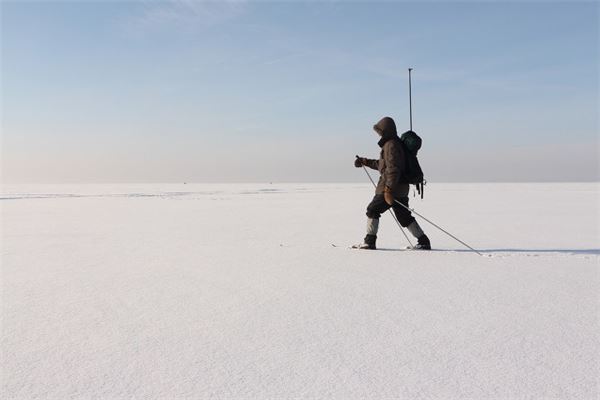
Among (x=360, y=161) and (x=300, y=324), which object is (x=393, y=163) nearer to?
(x=360, y=161)

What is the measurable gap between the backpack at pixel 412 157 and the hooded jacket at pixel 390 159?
0.22 feet

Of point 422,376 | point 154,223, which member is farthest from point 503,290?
point 154,223

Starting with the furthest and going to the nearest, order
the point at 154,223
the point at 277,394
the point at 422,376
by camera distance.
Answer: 1. the point at 154,223
2. the point at 422,376
3. the point at 277,394

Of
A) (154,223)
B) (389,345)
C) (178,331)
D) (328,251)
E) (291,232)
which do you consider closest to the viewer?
(389,345)

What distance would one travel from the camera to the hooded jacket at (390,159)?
16.1ft

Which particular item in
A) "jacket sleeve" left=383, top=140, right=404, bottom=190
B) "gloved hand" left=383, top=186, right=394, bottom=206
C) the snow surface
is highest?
"jacket sleeve" left=383, top=140, right=404, bottom=190

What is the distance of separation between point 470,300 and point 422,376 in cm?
126

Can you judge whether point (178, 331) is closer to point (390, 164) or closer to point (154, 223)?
point (390, 164)

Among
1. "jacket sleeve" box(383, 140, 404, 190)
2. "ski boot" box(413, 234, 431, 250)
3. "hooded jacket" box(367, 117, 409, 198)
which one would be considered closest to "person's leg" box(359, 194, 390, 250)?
"hooded jacket" box(367, 117, 409, 198)

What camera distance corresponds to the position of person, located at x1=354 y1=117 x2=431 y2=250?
491 centimetres

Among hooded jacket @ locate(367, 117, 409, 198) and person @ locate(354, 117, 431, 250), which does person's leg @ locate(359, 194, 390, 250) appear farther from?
hooded jacket @ locate(367, 117, 409, 198)

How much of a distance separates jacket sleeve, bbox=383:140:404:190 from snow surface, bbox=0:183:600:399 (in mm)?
813

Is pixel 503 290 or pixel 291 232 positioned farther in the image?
pixel 291 232

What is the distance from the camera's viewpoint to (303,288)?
3.14 m
